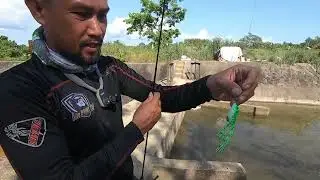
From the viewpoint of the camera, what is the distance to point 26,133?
145 centimetres

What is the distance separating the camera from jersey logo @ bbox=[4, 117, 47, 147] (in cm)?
145

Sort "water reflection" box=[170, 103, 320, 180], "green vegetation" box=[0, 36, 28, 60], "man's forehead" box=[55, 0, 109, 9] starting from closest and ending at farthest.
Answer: "man's forehead" box=[55, 0, 109, 9], "water reflection" box=[170, 103, 320, 180], "green vegetation" box=[0, 36, 28, 60]

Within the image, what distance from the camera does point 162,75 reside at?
20297 mm

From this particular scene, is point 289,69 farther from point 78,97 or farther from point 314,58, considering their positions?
point 78,97

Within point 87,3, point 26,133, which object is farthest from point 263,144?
point 26,133

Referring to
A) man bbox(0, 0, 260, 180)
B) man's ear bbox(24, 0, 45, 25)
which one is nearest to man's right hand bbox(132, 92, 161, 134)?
man bbox(0, 0, 260, 180)

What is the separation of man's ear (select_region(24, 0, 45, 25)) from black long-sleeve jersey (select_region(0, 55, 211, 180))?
6.6 inches

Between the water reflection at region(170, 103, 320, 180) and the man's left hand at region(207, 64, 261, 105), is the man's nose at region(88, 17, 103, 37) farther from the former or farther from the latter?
the water reflection at region(170, 103, 320, 180)

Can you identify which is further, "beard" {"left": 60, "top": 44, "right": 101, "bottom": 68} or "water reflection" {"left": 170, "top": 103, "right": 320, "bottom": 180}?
"water reflection" {"left": 170, "top": 103, "right": 320, "bottom": 180}

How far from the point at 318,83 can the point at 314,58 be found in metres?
2.41

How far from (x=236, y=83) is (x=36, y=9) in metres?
1.01

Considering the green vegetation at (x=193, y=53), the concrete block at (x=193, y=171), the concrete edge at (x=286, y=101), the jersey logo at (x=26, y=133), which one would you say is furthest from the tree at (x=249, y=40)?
the jersey logo at (x=26, y=133)

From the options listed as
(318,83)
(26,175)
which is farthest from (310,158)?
(318,83)

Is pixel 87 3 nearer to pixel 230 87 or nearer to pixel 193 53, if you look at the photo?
pixel 230 87
